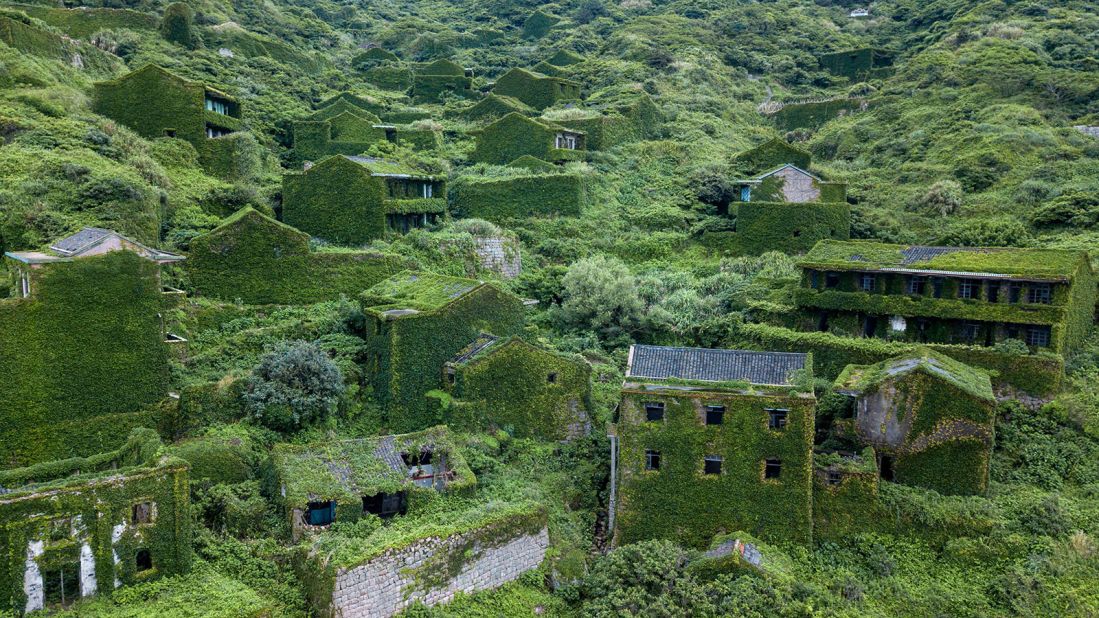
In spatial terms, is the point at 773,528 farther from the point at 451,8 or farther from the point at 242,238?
the point at 451,8

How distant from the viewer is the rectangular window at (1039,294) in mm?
32688

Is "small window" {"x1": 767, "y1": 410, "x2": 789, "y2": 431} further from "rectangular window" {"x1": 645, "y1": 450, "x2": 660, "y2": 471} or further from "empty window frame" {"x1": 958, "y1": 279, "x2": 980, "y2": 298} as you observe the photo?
"empty window frame" {"x1": 958, "y1": 279, "x2": 980, "y2": 298}

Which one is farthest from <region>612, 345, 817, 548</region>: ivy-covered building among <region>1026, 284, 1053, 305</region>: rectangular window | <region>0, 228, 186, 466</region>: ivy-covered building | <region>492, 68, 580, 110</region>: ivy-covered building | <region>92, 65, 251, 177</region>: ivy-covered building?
<region>492, 68, 580, 110</region>: ivy-covered building

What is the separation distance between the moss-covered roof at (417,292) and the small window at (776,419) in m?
12.6

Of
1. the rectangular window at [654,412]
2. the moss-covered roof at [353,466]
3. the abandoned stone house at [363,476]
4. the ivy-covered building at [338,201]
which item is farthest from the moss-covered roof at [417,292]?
the rectangular window at [654,412]

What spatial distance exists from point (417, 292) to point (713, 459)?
14.2m

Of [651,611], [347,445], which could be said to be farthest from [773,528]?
[347,445]

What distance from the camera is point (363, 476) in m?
25.9

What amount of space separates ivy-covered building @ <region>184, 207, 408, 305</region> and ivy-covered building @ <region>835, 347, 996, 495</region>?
21692 millimetres

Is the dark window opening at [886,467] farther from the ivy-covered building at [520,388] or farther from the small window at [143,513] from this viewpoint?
the small window at [143,513]

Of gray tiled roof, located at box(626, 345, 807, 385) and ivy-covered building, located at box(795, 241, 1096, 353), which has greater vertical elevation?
ivy-covered building, located at box(795, 241, 1096, 353)

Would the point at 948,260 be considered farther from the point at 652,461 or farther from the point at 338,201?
the point at 338,201

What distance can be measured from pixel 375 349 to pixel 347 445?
5.47m

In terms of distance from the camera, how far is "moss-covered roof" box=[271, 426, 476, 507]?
24911 mm
